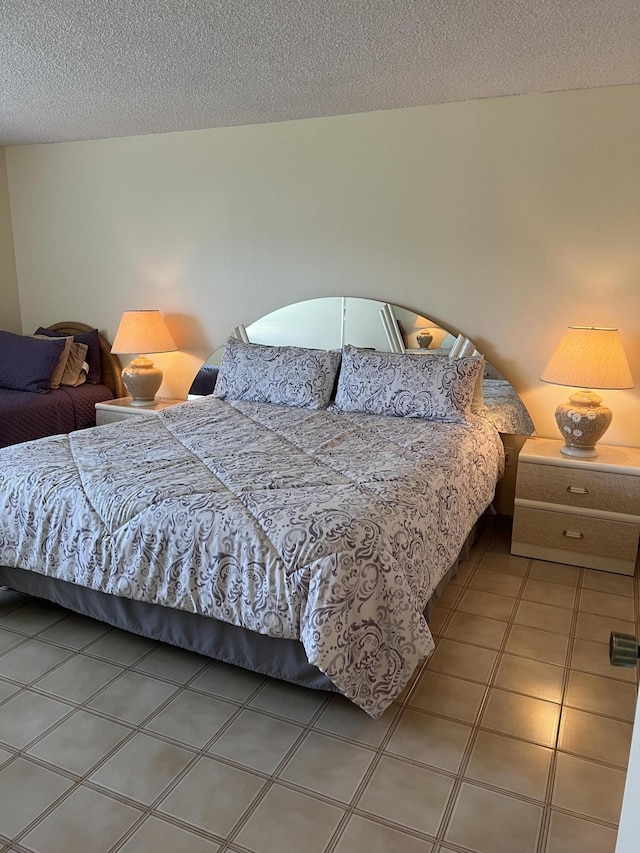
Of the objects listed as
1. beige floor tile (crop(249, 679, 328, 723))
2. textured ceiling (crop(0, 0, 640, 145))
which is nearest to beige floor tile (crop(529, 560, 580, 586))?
beige floor tile (crop(249, 679, 328, 723))

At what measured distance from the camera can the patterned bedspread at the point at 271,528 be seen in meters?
1.74

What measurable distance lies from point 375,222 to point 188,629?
241 centimetres

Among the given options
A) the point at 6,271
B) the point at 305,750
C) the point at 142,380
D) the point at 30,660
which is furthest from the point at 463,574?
the point at 6,271

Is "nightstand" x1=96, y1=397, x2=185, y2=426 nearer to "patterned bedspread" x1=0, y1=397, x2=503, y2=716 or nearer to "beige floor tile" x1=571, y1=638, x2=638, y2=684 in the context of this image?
"patterned bedspread" x1=0, y1=397, x2=503, y2=716

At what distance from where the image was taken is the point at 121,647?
2203 mm

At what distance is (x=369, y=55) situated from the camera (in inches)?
99.1

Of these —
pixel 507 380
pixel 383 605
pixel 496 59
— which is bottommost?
pixel 383 605

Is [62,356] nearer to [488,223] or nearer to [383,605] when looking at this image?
[488,223]

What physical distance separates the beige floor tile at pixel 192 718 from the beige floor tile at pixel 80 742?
4.3 inches

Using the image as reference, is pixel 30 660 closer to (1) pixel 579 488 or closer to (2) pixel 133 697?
(2) pixel 133 697

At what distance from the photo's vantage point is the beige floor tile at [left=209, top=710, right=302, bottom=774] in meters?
1.69

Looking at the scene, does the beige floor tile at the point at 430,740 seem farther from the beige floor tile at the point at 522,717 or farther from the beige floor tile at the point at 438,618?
the beige floor tile at the point at 438,618

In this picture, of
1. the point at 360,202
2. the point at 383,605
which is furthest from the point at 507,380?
the point at 383,605

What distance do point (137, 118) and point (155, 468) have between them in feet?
7.71
